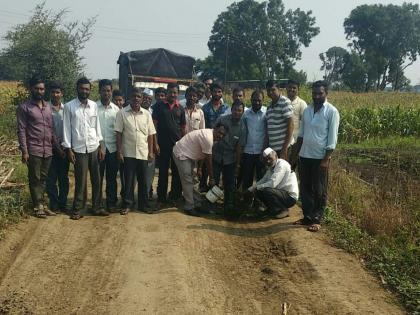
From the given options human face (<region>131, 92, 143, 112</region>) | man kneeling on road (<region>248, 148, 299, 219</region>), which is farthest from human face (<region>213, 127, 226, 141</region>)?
human face (<region>131, 92, 143, 112</region>)

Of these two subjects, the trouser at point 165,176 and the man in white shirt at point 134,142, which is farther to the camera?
the trouser at point 165,176

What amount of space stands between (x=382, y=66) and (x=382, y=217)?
5190 cm

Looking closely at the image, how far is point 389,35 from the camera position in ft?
182

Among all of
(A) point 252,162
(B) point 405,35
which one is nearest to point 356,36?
(B) point 405,35

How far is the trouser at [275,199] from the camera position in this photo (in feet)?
21.7

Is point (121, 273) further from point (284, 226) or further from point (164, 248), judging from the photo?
point (284, 226)

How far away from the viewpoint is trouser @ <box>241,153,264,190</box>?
280 inches

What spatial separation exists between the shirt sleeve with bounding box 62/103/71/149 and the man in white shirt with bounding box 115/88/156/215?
0.68m

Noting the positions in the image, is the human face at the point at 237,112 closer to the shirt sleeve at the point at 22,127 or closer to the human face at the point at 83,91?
the human face at the point at 83,91

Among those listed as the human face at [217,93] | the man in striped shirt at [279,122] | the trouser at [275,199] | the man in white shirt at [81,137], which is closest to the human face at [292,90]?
the man in striped shirt at [279,122]

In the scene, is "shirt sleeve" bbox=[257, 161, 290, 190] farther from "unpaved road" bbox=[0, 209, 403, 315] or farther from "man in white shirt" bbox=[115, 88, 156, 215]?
"man in white shirt" bbox=[115, 88, 156, 215]

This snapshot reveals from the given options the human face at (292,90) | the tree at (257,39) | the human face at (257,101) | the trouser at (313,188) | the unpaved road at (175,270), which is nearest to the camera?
the unpaved road at (175,270)

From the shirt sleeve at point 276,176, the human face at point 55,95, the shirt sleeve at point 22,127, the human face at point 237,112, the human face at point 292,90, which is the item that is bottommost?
the shirt sleeve at point 276,176

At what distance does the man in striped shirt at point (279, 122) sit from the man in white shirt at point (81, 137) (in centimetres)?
257
